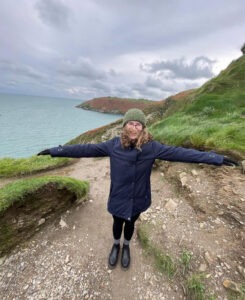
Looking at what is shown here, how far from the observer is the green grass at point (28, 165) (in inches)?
343

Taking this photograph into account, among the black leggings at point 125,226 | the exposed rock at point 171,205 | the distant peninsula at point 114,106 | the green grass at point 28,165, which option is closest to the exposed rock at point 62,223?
the black leggings at point 125,226

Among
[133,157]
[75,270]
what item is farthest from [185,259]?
[133,157]

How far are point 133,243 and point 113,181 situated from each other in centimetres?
248

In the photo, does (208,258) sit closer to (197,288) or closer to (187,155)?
(197,288)

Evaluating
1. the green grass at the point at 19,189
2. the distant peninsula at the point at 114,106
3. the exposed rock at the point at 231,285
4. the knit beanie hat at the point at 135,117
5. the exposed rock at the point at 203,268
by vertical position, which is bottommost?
the exposed rock at the point at 203,268

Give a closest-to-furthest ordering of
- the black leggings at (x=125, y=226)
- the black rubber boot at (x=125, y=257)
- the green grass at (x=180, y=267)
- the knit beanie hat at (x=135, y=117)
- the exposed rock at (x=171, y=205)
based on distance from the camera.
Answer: the green grass at (x=180, y=267)
the knit beanie hat at (x=135, y=117)
the black leggings at (x=125, y=226)
the black rubber boot at (x=125, y=257)
the exposed rock at (x=171, y=205)

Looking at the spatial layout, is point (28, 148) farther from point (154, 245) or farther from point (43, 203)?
point (154, 245)

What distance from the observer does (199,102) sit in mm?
13555

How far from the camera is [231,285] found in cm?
305

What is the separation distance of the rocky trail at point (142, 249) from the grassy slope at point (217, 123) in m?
1.43

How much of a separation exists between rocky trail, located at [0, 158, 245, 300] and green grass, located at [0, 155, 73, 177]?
5568mm

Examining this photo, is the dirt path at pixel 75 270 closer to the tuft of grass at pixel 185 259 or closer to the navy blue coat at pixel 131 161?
the tuft of grass at pixel 185 259

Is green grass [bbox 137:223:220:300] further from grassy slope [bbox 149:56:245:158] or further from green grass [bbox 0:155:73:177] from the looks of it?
green grass [bbox 0:155:73:177]

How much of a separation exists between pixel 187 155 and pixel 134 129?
128cm
